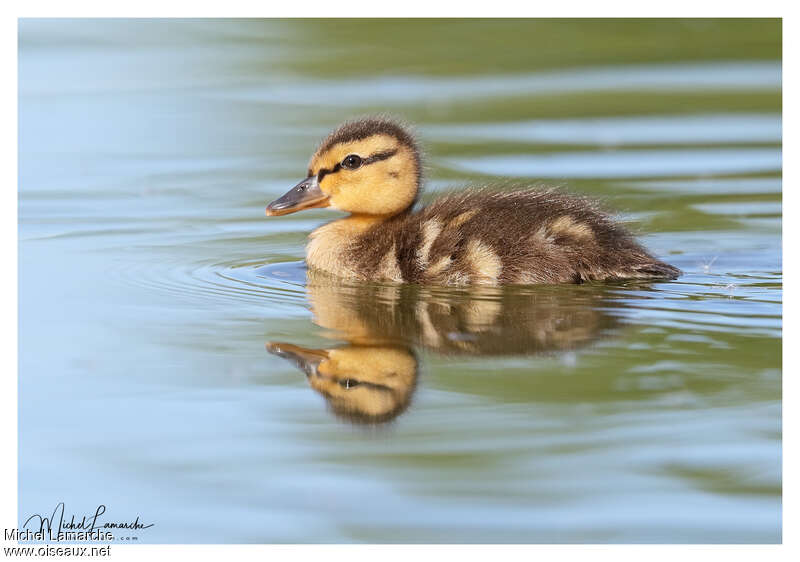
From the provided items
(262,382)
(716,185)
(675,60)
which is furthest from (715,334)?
(675,60)

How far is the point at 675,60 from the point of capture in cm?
980

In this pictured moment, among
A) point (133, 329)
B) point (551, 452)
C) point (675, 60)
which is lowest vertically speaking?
point (551, 452)

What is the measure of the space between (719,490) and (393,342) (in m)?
1.46

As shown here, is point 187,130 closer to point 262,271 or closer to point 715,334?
point 262,271

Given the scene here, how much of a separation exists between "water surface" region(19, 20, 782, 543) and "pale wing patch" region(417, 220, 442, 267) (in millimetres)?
184

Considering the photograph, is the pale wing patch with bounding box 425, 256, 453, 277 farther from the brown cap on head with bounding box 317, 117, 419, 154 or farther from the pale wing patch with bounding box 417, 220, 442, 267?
the brown cap on head with bounding box 317, 117, 419, 154

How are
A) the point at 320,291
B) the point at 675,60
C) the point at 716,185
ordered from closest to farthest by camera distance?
the point at 320,291 < the point at 716,185 < the point at 675,60

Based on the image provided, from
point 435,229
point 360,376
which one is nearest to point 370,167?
point 435,229

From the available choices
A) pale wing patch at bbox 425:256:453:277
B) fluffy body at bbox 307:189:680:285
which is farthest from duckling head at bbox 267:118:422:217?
pale wing patch at bbox 425:256:453:277

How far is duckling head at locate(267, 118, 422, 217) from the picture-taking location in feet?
18.6

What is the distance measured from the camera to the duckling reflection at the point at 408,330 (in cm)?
400

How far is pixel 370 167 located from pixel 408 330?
4.10 feet

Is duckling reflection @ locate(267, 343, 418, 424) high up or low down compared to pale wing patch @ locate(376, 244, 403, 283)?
down
